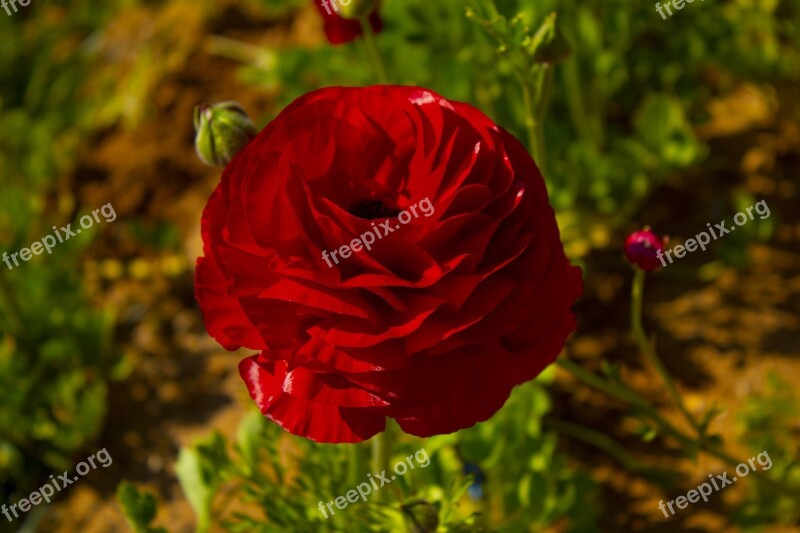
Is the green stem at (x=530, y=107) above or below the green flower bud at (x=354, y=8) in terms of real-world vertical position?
below

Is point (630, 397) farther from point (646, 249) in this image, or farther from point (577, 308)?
point (577, 308)

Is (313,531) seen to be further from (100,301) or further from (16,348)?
(100,301)

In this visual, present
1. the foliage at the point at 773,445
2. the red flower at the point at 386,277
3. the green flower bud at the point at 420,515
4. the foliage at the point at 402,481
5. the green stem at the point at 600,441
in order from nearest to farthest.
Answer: the red flower at the point at 386,277, the green flower bud at the point at 420,515, the foliage at the point at 402,481, the foliage at the point at 773,445, the green stem at the point at 600,441

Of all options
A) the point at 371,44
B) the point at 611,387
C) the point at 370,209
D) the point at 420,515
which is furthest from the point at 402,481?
the point at 371,44

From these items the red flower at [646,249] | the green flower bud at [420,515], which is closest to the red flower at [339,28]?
the red flower at [646,249]

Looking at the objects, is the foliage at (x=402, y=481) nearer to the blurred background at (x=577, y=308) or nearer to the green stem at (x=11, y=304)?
the blurred background at (x=577, y=308)
